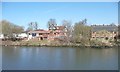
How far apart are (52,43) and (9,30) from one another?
477cm

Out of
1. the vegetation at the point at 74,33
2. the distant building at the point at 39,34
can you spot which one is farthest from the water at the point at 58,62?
the distant building at the point at 39,34

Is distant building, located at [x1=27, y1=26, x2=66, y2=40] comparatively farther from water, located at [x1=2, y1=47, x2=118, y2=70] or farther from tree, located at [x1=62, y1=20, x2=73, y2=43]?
water, located at [x1=2, y1=47, x2=118, y2=70]

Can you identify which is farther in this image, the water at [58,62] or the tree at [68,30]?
the tree at [68,30]

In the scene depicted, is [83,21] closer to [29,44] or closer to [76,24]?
[76,24]

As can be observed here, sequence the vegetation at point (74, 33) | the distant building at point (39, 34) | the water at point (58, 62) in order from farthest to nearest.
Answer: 1. the distant building at point (39, 34)
2. the vegetation at point (74, 33)
3. the water at point (58, 62)

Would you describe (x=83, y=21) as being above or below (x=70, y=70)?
above

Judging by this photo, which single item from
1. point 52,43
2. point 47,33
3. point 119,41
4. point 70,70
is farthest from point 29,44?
point 70,70

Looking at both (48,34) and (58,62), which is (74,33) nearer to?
(48,34)

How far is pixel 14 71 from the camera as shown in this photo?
373 inches

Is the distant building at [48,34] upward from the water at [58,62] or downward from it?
upward

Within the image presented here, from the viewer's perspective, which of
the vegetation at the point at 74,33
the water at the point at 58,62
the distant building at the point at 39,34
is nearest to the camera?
the water at the point at 58,62

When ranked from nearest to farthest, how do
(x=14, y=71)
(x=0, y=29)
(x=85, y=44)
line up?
(x=14, y=71) → (x=85, y=44) → (x=0, y=29)

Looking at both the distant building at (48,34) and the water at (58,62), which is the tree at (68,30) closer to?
the distant building at (48,34)

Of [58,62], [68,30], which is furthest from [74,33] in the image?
[58,62]
